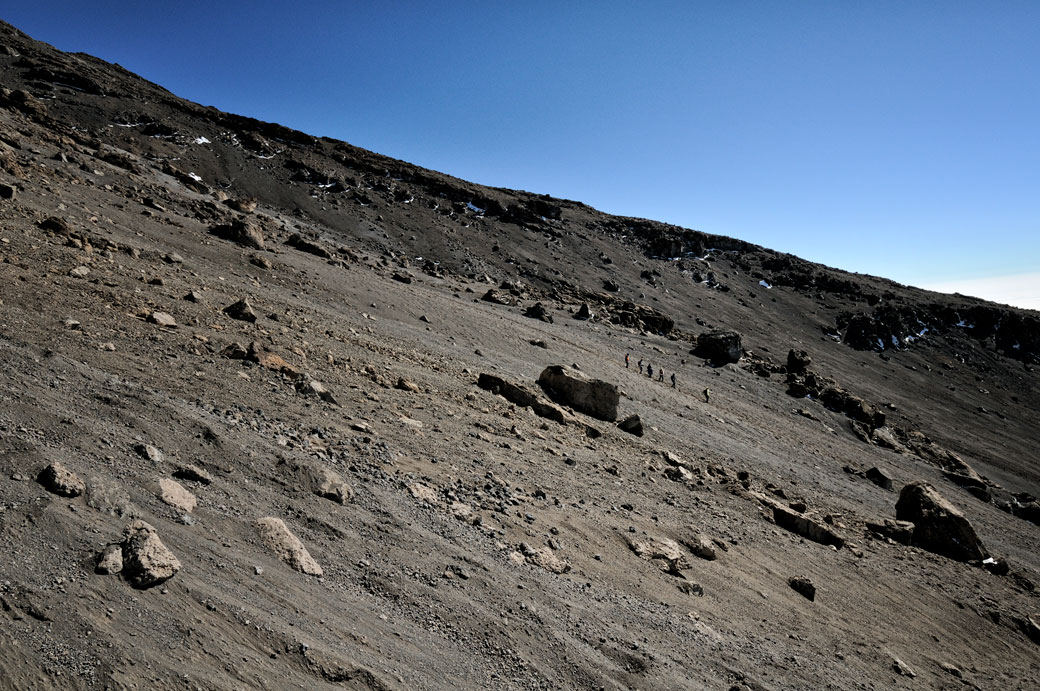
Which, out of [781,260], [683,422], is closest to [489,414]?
[683,422]

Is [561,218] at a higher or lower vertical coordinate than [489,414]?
higher

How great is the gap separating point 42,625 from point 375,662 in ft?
8.68

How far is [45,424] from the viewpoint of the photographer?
612 cm

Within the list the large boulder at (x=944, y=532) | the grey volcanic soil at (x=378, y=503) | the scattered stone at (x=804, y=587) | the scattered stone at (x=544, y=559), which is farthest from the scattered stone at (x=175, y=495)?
the large boulder at (x=944, y=532)

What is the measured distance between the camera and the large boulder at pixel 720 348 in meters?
38.8

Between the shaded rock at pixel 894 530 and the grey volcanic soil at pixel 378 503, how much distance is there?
50cm

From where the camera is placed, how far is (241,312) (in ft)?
42.5

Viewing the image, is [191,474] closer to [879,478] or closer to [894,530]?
[894,530]

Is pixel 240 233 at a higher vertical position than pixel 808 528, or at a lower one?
higher

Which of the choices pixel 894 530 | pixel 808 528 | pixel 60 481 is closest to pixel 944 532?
pixel 894 530

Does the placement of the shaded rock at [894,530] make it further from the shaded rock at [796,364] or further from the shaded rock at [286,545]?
the shaded rock at [796,364]

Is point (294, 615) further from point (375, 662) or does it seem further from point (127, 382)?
point (127, 382)

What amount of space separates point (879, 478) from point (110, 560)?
89.3ft

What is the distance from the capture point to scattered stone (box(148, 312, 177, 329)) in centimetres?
1063
